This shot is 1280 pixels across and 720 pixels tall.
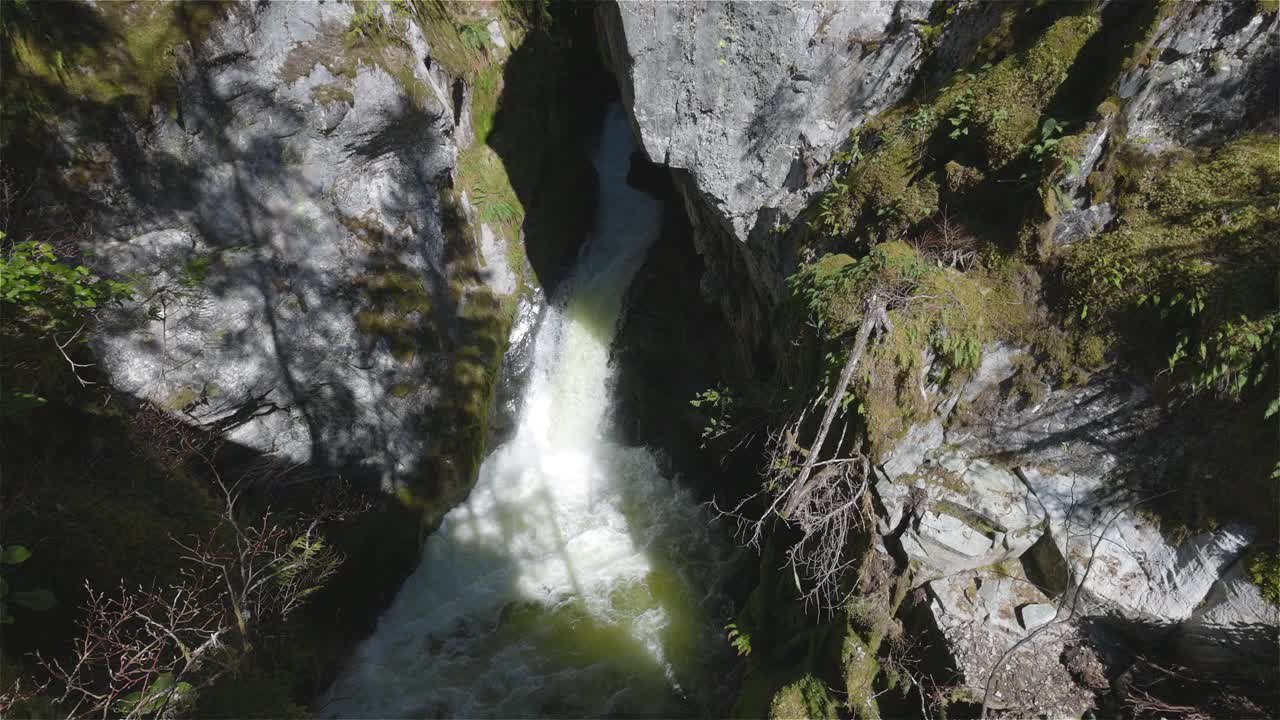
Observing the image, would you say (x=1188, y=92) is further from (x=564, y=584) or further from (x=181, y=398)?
(x=181, y=398)

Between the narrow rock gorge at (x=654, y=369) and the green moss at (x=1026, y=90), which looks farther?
the green moss at (x=1026, y=90)

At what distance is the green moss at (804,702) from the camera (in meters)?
4.68

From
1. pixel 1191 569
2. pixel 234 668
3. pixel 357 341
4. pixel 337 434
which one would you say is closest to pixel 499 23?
pixel 357 341

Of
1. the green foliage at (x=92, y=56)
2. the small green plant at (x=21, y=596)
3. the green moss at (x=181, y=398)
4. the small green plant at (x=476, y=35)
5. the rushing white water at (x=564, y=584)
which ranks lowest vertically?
the rushing white water at (x=564, y=584)

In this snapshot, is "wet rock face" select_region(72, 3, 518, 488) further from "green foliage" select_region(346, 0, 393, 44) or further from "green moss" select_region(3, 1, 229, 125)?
"green moss" select_region(3, 1, 229, 125)

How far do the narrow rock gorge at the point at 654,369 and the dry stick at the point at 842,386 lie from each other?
4 centimetres

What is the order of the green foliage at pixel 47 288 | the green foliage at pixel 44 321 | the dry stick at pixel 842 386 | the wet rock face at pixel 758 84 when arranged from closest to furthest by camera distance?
the dry stick at pixel 842 386
the green foliage at pixel 47 288
the green foliage at pixel 44 321
the wet rock face at pixel 758 84

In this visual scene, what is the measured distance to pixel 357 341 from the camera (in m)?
7.75

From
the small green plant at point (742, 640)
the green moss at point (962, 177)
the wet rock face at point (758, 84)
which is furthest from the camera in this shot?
the small green plant at point (742, 640)

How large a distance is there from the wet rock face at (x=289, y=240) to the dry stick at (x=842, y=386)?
239 inches

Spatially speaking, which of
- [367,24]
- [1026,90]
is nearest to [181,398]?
[367,24]

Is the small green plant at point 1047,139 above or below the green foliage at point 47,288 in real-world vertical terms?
above

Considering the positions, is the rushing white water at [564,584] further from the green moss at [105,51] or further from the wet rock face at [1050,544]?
the green moss at [105,51]

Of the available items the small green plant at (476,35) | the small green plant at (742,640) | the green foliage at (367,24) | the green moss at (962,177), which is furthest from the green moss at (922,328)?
the small green plant at (476,35)
